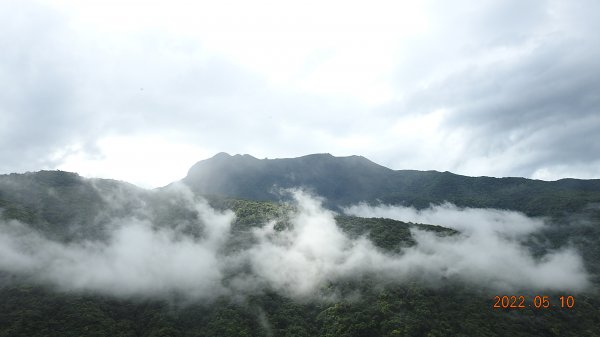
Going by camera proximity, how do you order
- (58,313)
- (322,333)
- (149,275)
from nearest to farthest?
(58,313)
(322,333)
(149,275)

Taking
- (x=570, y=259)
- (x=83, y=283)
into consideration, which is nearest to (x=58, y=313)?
(x=83, y=283)

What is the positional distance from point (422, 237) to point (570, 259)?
246 feet

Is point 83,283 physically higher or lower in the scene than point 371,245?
lower

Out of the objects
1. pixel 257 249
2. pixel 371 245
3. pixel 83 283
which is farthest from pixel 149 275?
pixel 371 245

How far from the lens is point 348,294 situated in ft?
510

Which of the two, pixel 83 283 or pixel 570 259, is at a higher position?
pixel 570 259

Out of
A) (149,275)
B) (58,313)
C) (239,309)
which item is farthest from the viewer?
(149,275)

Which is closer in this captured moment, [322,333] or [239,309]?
[322,333]

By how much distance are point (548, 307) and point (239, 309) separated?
111 m

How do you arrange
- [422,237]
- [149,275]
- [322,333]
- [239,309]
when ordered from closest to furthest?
[322,333] < [239,309] < [149,275] < [422,237]

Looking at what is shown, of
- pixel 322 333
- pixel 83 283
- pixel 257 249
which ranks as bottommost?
pixel 322 333

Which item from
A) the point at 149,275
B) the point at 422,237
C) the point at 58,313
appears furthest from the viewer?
the point at 422,237

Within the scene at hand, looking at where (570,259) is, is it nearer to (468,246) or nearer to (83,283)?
(468,246)

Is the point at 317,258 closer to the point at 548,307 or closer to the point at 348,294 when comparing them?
the point at 348,294
